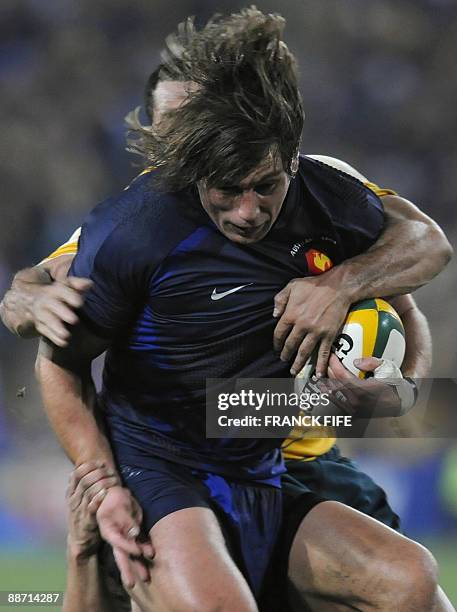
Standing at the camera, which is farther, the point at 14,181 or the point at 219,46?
the point at 14,181

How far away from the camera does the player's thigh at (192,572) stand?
6.30 ft

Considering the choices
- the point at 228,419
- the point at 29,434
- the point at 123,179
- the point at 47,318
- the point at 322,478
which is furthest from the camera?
the point at 123,179

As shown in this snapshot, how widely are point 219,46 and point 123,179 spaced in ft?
8.02

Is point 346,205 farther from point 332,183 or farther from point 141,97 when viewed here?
point 141,97

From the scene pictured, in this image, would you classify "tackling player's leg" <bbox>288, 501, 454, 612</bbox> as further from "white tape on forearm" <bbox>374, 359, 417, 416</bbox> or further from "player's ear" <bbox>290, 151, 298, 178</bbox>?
"player's ear" <bbox>290, 151, 298, 178</bbox>

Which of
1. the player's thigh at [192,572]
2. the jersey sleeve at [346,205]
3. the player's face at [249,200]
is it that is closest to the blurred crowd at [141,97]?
the jersey sleeve at [346,205]

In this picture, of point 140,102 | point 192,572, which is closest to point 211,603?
point 192,572

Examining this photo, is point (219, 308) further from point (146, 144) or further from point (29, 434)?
point (29, 434)

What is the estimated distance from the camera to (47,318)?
2.03 meters

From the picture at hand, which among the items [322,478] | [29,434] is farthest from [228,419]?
[29,434]

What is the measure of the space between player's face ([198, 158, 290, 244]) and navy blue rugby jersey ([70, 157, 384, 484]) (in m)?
0.09

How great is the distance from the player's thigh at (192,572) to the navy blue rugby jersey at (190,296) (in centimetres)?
25

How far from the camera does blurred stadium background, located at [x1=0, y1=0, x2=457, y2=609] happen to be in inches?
176

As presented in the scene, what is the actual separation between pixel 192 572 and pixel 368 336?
0.71 m
